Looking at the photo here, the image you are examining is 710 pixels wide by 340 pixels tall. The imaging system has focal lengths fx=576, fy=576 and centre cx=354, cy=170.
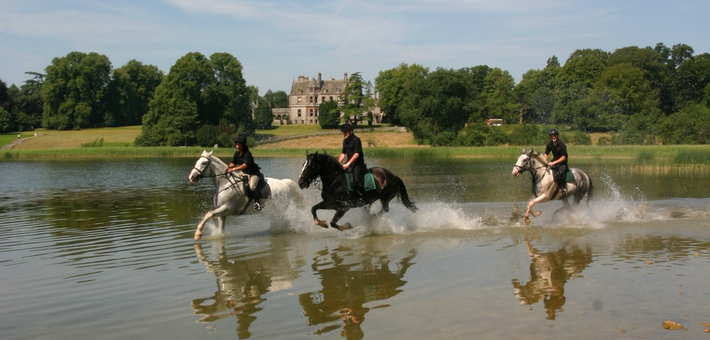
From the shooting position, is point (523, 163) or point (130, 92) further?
point (130, 92)

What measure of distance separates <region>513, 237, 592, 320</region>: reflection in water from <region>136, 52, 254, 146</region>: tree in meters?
86.2

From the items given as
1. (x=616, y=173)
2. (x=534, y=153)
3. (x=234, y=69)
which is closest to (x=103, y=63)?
(x=234, y=69)

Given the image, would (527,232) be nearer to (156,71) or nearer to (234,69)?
(234,69)

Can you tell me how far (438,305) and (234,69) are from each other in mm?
103027

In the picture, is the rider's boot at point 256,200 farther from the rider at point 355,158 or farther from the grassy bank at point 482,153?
the grassy bank at point 482,153

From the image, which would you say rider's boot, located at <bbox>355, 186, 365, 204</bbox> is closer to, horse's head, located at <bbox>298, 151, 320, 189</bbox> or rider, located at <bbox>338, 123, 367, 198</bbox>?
rider, located at <bbox>338, 123, 367, 198</bbox>

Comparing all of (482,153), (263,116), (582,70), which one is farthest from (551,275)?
(263,116)

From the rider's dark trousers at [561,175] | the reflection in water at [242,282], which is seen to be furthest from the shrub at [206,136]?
the reflection in water at [242,282]

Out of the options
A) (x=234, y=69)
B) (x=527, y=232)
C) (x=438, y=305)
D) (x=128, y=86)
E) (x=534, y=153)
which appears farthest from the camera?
(x=128, y=86)

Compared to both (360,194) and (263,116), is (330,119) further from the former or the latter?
(360,194)

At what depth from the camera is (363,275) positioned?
10117 mm

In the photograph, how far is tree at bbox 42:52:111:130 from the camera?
114 meters

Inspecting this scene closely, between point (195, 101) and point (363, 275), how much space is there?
303 feet

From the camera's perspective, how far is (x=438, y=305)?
8.30 m
